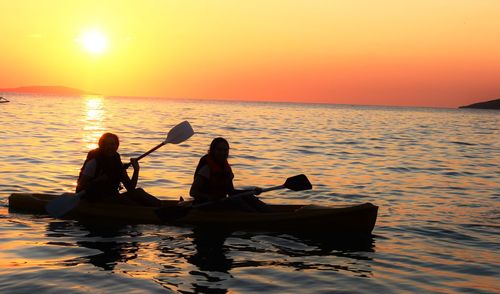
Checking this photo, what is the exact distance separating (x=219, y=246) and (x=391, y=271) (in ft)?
7.64

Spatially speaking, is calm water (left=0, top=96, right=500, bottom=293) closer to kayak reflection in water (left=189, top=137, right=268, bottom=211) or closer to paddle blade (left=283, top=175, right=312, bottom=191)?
kayak reflection in water (left=189, top=137, right=268, bottom=211)

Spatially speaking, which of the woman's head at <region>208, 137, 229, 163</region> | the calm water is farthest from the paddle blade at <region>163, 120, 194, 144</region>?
the woman's head at <region>208, 137, 229, 163</region>

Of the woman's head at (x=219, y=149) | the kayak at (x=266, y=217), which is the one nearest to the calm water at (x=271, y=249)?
the kayak at (x=266, y=217)

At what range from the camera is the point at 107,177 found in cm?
1000

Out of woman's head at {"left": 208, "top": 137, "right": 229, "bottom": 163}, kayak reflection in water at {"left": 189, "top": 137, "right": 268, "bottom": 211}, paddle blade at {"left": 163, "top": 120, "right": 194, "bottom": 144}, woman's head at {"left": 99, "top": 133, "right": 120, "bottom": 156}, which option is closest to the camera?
woman's head at {"left": 208, "top": 137, "right": 229, "bottom": 163}

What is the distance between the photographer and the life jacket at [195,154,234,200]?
968 centimetres

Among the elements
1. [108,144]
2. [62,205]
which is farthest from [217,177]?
[62,205]

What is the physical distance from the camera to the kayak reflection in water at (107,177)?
981 cm

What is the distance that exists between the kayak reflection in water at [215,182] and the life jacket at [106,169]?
3.90ft

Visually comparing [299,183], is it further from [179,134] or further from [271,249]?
[179,134]

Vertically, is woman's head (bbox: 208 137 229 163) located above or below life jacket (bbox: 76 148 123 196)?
above

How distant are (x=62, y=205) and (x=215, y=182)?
2.29 meters

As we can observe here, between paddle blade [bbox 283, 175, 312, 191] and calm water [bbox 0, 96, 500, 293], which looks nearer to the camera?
calm water [bbox 0, 96, 500, 293]

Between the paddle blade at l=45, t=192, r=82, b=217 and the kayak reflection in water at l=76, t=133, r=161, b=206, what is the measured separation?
9.5 inches
